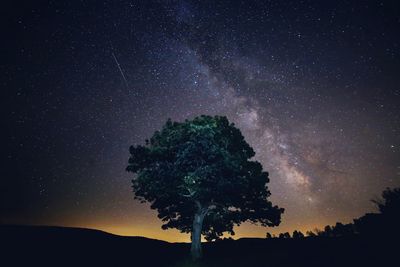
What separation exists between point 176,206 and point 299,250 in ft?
35.0

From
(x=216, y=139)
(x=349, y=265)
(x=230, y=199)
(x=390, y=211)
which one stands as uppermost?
(x=216, y=139)

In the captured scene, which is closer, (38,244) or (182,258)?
(182,258)

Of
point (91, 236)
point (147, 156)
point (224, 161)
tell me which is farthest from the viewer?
point (91, 236)

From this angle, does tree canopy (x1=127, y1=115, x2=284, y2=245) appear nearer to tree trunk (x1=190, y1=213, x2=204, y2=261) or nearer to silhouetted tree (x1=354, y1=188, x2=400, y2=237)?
tree trunk (x1=190, y1=213, x2=204, y2=261)

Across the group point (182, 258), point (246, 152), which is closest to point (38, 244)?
point (182, 258)

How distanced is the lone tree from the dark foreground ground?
249 centimetres

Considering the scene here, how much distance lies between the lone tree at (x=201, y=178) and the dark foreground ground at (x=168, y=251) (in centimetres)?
249

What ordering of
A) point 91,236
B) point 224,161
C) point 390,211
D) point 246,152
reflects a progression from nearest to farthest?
point 224,161, point 246,152, point 390,211, point 91,236

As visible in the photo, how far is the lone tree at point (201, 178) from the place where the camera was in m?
23.0

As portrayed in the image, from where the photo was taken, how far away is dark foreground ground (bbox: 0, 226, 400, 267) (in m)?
20.7

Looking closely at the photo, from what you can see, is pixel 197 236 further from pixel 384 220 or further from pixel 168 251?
pixel 384 220

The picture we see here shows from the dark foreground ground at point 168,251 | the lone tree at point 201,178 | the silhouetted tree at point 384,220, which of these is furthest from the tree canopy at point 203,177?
the silhouetted tree at point 384,220

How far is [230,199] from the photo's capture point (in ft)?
76.9

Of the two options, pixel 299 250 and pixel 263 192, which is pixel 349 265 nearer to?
pixel 299 250
